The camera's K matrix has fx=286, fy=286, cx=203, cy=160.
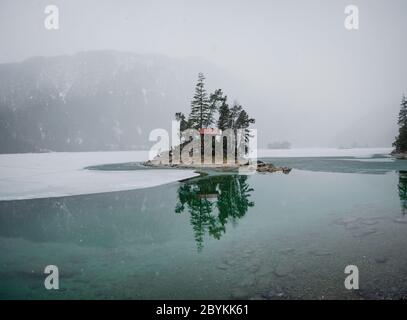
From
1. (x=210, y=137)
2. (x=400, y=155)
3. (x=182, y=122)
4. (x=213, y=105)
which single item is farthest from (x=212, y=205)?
(x=400, y=155)

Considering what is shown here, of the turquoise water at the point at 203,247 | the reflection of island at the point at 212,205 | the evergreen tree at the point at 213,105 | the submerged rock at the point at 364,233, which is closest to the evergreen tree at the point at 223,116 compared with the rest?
the evergreen tree at the point at 213,105

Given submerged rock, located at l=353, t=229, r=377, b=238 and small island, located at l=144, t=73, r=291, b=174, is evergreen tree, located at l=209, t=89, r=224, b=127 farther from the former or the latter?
submerged rock, located at l=353, t=229, r=377, b=238

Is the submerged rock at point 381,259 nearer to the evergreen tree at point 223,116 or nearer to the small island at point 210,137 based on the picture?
the small island at point 210,137

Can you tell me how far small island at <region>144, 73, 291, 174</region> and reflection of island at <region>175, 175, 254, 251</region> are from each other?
120 ft

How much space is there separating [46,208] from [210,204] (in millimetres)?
13677

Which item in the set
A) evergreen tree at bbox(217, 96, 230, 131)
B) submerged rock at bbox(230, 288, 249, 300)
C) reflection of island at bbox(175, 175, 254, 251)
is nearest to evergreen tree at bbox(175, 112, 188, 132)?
evergreen tree at bbox(217, 96, 230, 131)

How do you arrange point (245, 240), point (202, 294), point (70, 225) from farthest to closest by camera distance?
point (70, 225)
point (245, 240)
point (202, 294)

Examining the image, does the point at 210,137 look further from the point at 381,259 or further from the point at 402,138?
the point at 402,138

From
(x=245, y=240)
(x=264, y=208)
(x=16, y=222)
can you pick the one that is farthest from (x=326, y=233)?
(x=16, y=222)

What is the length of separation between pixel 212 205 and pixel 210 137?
168 ft

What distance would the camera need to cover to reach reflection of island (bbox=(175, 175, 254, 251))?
18141 mm
